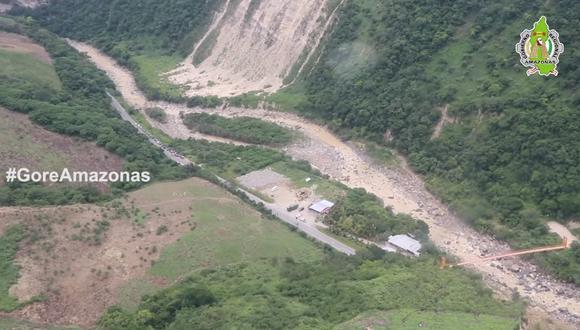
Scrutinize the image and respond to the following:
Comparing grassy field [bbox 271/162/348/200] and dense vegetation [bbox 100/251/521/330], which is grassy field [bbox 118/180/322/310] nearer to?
dense vegetation [bbox 100/251/521/330]

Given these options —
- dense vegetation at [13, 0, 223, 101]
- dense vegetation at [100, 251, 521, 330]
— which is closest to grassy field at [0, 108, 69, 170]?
dense vegetation at [100, 251, 521, 330]

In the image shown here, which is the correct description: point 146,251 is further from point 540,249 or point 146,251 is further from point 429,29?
point 429,29

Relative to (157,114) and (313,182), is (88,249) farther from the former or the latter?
(157,114)

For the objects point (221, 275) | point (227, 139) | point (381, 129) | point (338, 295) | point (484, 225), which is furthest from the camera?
point (227, 139)

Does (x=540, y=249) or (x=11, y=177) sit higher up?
(x=540, y=249)

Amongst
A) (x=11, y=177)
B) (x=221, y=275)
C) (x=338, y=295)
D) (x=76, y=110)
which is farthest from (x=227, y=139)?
(x=338, y=295)

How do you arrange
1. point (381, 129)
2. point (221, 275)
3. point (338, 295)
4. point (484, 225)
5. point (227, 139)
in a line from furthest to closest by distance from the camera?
point (227, 139)
point (381, 129)
point (484, 225)
point (221, 275)
point (338, 295)

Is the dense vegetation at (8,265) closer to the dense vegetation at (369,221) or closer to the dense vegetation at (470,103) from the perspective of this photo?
the dense vegetation at (369,221)
